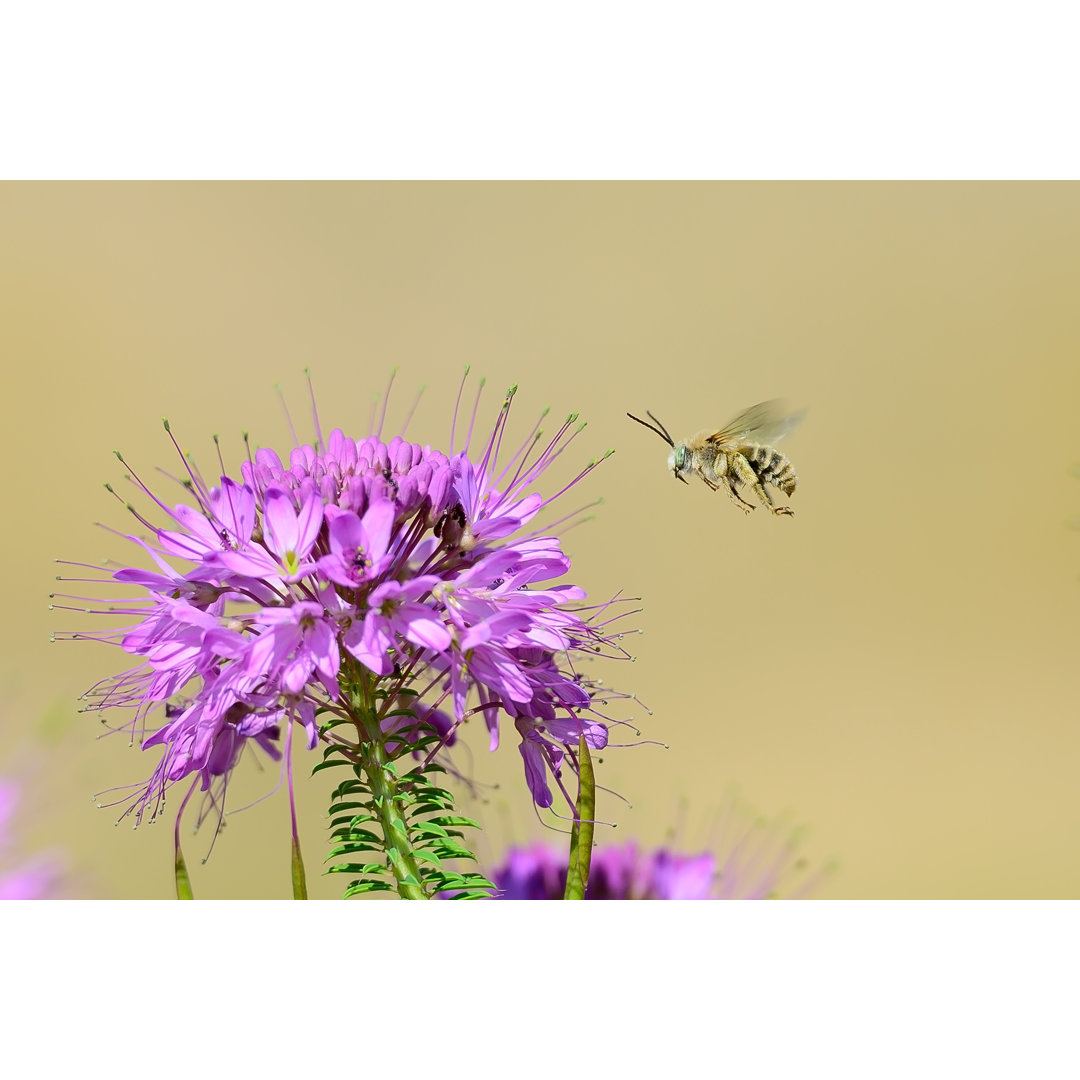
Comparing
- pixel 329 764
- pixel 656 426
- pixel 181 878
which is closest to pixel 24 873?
pixel 181 878

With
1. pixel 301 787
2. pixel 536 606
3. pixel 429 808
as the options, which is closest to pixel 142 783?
pixel 301 787

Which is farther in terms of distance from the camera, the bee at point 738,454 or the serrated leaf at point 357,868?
the bee at point 738,454

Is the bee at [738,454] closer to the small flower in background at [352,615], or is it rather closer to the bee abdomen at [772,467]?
the bee abdomen at [772,467]

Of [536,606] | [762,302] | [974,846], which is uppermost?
[762,302]

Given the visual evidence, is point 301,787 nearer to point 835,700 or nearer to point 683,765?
point 683,765

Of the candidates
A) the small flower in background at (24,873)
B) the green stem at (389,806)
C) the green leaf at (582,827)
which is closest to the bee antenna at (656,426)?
the green leaf at (582,827)

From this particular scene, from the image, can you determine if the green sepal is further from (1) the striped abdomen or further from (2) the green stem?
(1) the striped abdomen

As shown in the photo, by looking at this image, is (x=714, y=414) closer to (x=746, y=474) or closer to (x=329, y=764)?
(x=746, y=474)
